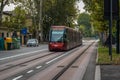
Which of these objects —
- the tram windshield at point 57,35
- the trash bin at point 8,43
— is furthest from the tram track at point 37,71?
the trash bin at point 8,43

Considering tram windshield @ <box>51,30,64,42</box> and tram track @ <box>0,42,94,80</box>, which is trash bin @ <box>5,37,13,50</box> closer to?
tram windshield @ <box>51,30,64,42</box>

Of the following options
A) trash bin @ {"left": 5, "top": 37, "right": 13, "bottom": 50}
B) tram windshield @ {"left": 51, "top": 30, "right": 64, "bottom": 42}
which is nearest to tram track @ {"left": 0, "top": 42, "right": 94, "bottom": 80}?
tram windshield @ {"left": 51, "top": 30, "right": 64, "bottom": 42}

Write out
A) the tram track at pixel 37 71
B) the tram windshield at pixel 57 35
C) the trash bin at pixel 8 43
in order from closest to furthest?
the tram track at pixel 37 71 < the tram windshield at pixel 57 35 < the trash bin at pixel 8 43

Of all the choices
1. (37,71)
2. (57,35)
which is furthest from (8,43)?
(37,71)

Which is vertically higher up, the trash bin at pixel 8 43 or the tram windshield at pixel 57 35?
the tram windshield at pixel 57 35

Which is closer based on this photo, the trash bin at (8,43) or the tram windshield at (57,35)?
the tram windshield at (57,35)

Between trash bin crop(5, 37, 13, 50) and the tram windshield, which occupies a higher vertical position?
the tram windshield

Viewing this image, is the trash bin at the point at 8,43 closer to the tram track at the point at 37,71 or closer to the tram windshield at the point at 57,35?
the tram windshield at the point at 57,35

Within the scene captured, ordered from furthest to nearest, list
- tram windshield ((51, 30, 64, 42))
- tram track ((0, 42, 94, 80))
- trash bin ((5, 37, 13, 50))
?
trash bin ((5, 37, 13, 50)), tram windshield ((51, 30, 64, 42)), tram track ((0, 42, 94, 80))

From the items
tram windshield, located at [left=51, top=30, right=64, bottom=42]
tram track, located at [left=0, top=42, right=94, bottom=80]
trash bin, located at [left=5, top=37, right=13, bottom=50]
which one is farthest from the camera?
trash bin, located at [left=5, top=37, right=13, bottom=50]

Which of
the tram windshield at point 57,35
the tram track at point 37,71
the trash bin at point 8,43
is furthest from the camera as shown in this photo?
the trash bin at point 8,43

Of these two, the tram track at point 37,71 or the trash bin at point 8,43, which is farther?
the trash bin at point 8,43

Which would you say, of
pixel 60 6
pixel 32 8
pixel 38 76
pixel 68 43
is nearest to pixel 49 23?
pixel 60 6

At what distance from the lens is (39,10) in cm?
9094
